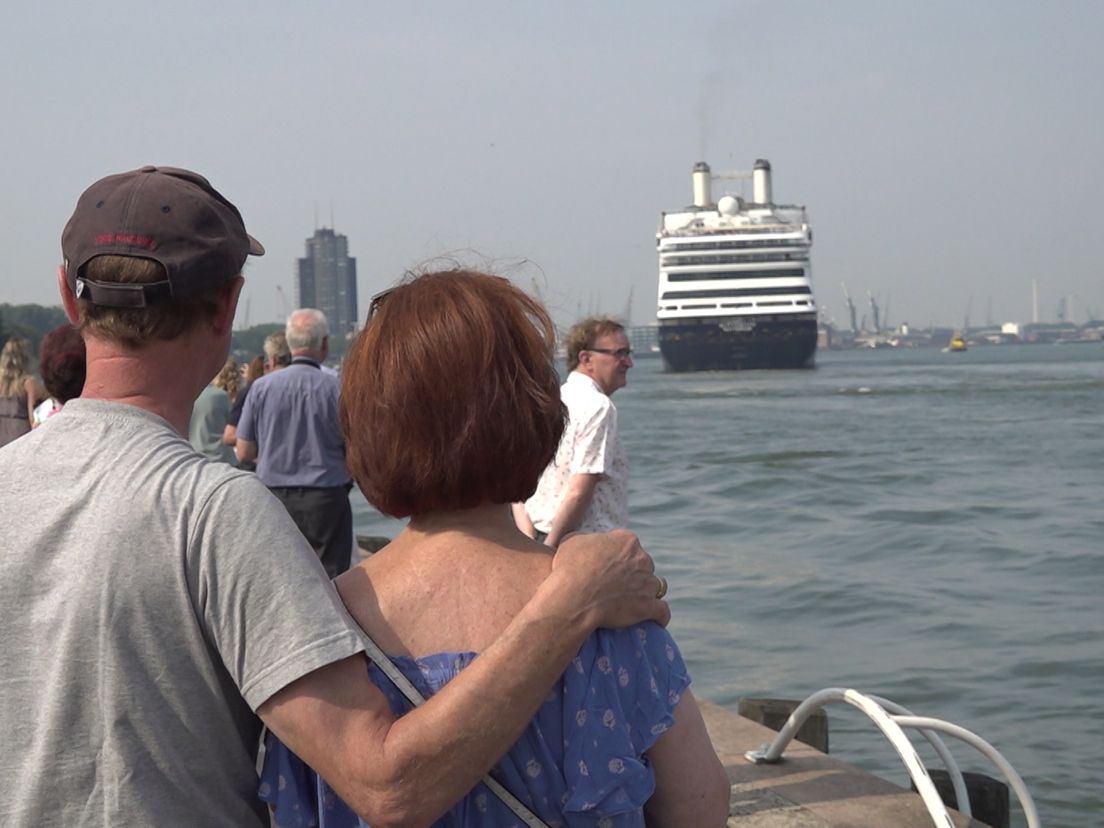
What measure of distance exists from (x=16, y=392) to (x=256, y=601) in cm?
666

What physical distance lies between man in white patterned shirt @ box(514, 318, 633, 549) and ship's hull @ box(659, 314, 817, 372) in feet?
234

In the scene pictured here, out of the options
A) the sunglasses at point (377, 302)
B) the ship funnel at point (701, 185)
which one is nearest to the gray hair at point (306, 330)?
the sunglasses at point (377, 302)

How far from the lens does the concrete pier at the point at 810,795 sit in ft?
15.4

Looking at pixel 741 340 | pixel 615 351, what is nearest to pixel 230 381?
pixel 615 351

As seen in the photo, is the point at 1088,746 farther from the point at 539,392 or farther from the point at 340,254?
the point at 340,254

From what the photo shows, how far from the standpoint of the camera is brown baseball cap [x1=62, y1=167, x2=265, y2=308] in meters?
1.77

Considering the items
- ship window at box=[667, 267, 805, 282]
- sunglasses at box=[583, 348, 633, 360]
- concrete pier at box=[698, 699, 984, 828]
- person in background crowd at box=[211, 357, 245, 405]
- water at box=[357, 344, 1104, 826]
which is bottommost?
water at box=[357, 344, 1104, 826]

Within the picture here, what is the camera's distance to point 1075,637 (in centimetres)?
1098

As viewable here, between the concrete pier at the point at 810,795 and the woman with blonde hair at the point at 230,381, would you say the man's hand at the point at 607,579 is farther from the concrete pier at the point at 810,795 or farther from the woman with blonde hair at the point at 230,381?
the woman with blonde hair at the point at 230,381

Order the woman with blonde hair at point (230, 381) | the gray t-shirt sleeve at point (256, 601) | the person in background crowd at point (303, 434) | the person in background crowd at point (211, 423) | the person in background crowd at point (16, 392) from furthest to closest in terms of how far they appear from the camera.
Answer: the woman with blonde hair at point (230, 381) < the person in background crowd at point (211, 423) < the person in background crowd at point (16, 392) < the person in background crowd at point (303, 434) < the gray t-shirt sleeve at point (256, 601)

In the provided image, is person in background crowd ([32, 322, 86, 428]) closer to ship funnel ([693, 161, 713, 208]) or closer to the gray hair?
the gray hair

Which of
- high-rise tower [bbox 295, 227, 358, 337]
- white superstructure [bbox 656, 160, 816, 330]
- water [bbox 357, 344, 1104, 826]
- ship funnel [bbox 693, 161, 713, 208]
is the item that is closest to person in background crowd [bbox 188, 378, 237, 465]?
water [bbox 357, 344, 1104, 826]

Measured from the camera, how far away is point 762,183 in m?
94.2

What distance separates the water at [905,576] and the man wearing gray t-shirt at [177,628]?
6.00 metres
